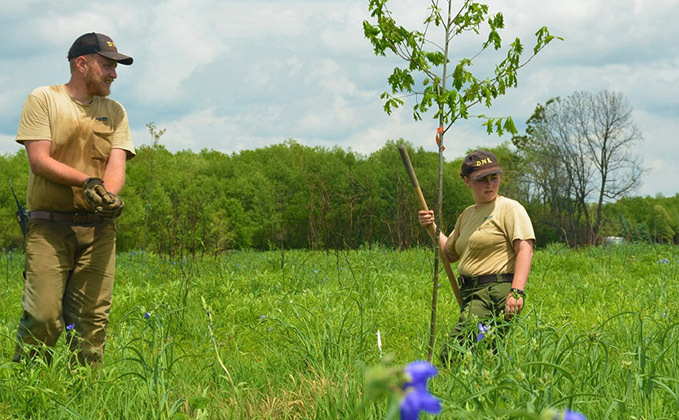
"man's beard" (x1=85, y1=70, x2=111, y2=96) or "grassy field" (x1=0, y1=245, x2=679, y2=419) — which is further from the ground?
"man's beard" (x1=85, y1=70, x2=111, y2=96)

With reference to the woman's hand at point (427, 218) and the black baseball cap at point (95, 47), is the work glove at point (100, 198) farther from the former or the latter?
the woman's hand at point (427, 218)

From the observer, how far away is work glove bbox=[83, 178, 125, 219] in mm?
3428

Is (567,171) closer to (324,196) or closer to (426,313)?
(324,196)

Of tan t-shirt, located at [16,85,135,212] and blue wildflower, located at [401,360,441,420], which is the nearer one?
blue wildflower, located at [401,360,441,420]

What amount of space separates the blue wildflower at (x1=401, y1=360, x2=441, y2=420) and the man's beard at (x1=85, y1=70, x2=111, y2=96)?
3.74 m

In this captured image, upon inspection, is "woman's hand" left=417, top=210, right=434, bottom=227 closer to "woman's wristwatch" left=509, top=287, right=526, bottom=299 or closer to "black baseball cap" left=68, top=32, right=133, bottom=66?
"woman's wristwatch" left=509, top=287, right=526, bottom=299

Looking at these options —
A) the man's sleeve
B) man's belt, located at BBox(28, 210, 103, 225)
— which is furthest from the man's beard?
man's belt, located at BBox(28, 210, 103, 225)

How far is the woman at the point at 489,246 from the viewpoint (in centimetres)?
346

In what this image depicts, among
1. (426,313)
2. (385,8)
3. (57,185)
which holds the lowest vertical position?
(426,313)

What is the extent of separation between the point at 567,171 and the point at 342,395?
3925 centimetres

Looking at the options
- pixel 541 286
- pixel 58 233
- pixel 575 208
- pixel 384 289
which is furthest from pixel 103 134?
pixel 575 208

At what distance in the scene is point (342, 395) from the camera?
2.42 metres

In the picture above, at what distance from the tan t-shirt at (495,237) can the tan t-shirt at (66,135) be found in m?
2.48

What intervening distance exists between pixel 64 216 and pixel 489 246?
2748 millimetres
